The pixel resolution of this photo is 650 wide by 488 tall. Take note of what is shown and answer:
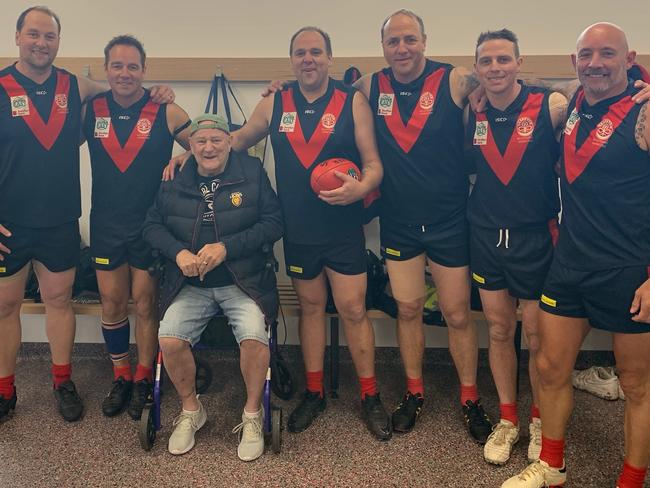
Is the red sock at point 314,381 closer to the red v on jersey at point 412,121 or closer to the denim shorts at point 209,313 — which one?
the denim shorts at point 209,313

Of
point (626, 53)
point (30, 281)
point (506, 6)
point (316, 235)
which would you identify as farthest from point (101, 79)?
point (626, 53)

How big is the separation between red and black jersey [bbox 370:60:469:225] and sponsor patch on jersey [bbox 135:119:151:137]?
1.11m

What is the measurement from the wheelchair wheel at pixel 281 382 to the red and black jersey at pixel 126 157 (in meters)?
1.03

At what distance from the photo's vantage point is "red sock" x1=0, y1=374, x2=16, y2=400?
98.9 inches

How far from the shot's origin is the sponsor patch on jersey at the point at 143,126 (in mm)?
2434

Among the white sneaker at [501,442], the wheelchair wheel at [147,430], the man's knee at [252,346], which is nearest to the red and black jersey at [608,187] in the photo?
the white sneaker at [501,442]

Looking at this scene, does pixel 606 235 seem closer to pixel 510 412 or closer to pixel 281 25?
pixel 510 412

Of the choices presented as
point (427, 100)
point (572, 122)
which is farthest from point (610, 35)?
point (427, 100)

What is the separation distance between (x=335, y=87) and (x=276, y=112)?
30 cm

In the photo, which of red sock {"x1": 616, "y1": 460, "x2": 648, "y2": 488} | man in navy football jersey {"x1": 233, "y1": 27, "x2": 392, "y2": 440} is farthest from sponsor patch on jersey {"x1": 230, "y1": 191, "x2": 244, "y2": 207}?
red sock {"x1": 616, "y1": 460, "x2": 648, "y2": 488}

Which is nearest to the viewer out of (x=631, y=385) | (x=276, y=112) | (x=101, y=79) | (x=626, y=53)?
(x=626, y=53)

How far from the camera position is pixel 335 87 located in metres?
2.34

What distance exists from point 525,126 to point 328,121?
83 centimetres

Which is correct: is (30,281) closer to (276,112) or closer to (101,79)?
(101,79)
